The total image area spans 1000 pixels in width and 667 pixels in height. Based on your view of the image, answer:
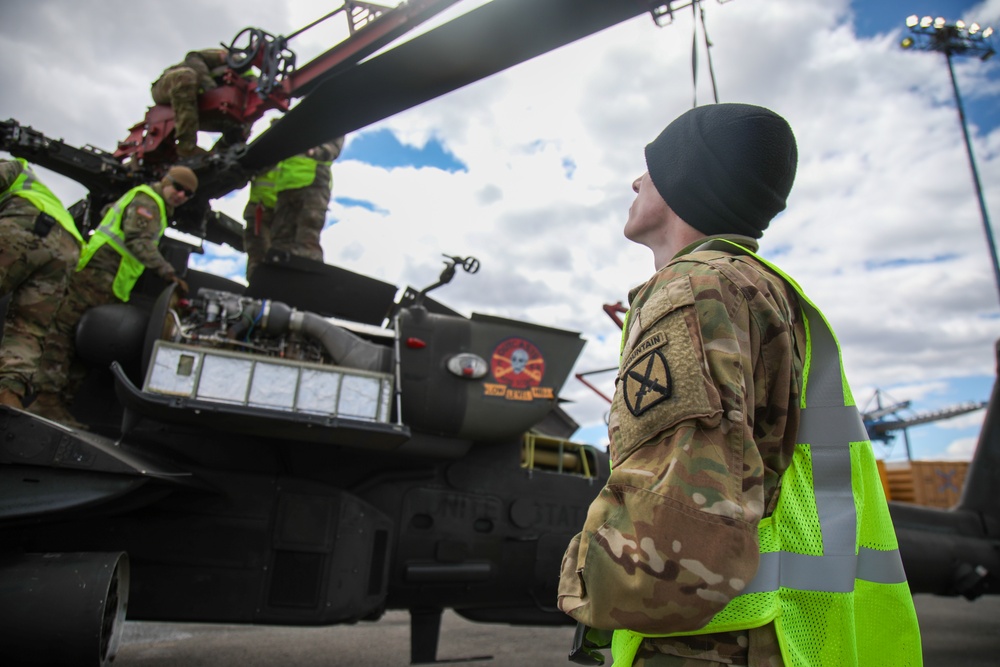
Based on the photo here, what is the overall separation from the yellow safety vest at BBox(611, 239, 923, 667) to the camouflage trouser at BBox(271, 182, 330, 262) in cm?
573

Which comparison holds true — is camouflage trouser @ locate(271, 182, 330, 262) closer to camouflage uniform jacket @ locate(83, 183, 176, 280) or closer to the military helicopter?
the military helicopter

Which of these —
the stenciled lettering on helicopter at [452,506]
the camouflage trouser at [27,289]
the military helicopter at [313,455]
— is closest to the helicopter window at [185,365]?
the military helicopter at [313,455]

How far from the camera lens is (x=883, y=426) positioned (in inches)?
1564

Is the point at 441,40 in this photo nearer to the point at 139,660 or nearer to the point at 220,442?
the point at 220,442

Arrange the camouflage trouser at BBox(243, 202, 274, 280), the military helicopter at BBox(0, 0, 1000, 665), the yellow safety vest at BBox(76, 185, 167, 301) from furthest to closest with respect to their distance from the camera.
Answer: the camouflage trouser at BBox(243, 202, 274, 280)
the yellow safety vest at BBox(76, 185, 167, 301)
the military helicopter at BBox(0, 0, 1000, 665)

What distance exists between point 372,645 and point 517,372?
10.2ft

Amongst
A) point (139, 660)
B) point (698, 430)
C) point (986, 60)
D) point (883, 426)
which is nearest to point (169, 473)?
point (139, 660)

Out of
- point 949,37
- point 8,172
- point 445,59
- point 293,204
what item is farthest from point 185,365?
point 949,37

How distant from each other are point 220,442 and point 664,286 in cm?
315

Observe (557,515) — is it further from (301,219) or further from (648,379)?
(301,219)

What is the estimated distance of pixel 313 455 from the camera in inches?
149

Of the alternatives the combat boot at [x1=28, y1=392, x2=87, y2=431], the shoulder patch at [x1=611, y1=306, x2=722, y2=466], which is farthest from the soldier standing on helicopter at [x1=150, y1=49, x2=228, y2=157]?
the shoulder patch at [x1=611, y1=306, x2=722, y2=466]

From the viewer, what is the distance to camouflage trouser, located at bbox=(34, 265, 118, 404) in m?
3.81

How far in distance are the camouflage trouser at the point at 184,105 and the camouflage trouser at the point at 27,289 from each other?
381 cm
